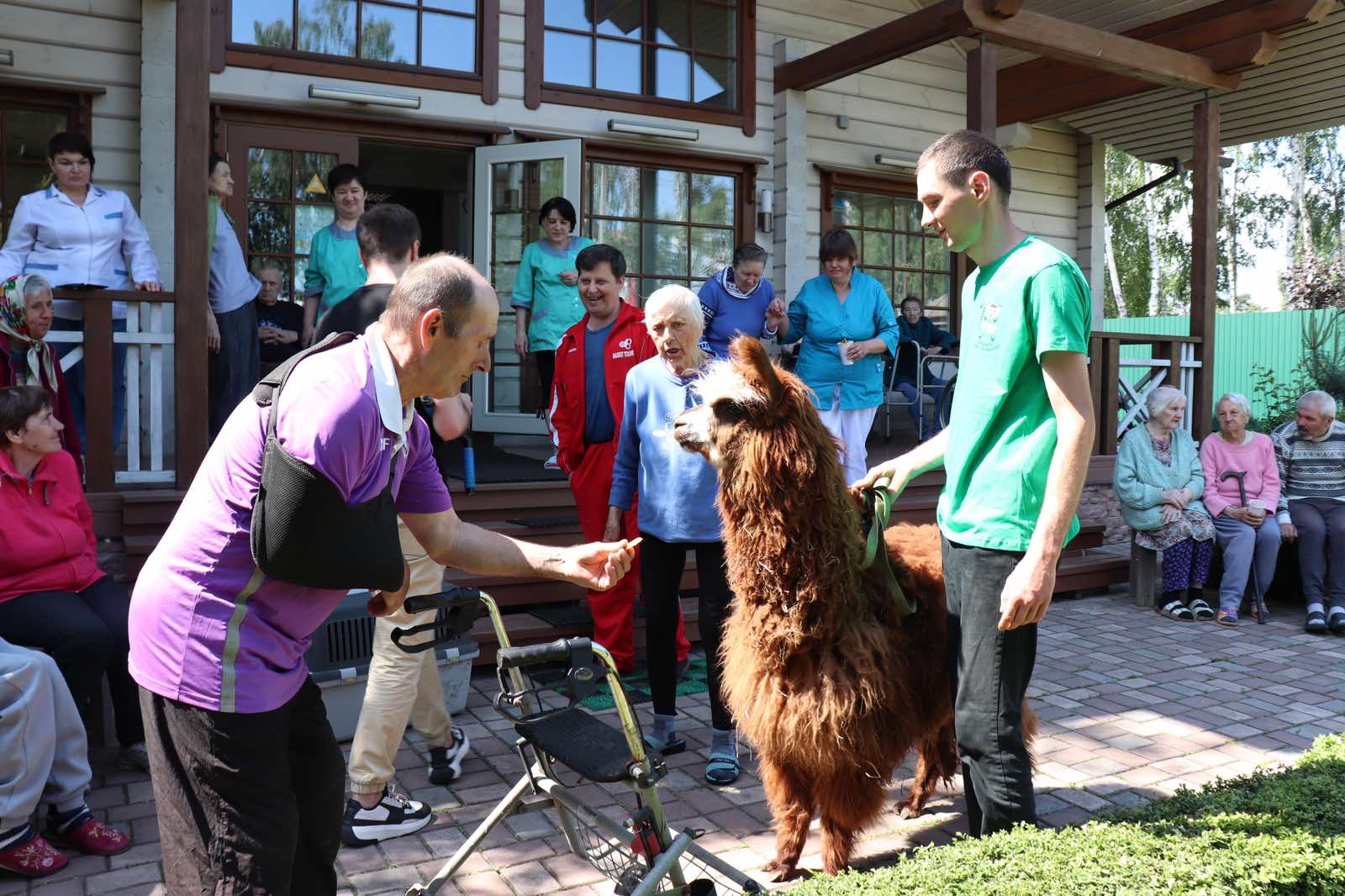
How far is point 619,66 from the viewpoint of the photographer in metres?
9.81

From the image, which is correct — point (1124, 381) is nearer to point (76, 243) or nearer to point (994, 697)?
point (994, 697)

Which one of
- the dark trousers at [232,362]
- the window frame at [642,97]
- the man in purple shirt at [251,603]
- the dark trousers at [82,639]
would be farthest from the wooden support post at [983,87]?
the man in purple shirt at [251,603]

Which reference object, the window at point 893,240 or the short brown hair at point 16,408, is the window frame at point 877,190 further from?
the short brown hair at point 16,408

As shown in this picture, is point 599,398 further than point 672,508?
Yes

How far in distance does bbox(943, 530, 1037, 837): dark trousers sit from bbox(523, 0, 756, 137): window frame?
754 centimetres

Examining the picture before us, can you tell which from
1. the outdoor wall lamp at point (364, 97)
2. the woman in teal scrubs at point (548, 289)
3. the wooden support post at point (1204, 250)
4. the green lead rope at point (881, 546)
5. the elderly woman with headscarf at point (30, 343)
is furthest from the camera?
the wooden support post at point (1204, 250)

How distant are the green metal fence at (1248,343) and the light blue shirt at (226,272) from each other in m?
24.1

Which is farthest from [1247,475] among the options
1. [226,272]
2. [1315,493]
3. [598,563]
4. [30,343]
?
[30,343]

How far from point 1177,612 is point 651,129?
6.12 metres

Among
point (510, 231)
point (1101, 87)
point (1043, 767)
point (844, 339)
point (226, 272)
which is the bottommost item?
point (1043, 767)

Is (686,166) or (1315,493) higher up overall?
(686,166)

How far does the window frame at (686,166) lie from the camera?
970 centimetres

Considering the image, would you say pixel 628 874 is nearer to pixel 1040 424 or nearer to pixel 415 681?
pixel 415 681

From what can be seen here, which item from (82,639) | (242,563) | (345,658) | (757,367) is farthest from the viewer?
(345,658)
